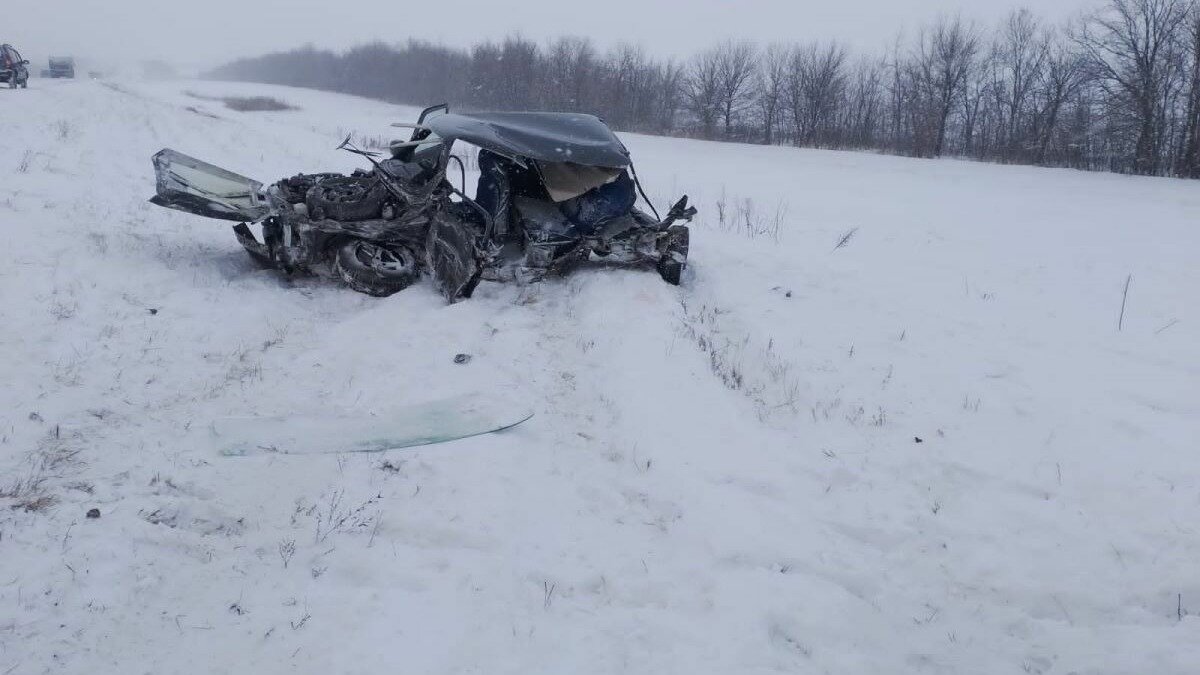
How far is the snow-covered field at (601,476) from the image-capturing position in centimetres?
286

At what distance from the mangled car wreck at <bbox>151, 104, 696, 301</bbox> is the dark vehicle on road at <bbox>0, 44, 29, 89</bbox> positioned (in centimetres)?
2359

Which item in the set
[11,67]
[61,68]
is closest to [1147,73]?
[11,67]

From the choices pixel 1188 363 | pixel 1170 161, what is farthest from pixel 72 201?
pixel 1170 161

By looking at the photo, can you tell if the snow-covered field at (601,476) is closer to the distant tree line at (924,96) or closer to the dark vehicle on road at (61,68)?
the distant tree line at (924,96)

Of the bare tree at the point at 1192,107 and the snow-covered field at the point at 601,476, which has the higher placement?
the bare tree at the point at 1192,107

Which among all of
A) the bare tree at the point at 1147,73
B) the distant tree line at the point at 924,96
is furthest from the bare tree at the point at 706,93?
the bare tree at the point at 1147,73

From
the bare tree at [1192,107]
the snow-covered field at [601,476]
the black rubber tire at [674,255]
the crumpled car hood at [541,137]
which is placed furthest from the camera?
the bare tree at [1192,107]

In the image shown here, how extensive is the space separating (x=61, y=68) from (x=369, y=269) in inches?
1837

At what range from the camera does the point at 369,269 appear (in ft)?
22.4

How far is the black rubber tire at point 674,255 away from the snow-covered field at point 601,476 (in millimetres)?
349

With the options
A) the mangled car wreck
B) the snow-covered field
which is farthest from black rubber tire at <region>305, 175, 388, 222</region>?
the snow-covered field

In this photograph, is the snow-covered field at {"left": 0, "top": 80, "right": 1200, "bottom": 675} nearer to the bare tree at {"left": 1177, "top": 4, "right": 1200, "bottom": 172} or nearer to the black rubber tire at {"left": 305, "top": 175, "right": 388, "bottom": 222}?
the black rubber tire at {"left": 305, "top": 175, "right": 388, "bottom": 222}

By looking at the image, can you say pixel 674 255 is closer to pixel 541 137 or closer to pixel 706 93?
pixel 541 137

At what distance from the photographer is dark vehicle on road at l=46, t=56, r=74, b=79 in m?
40.2
